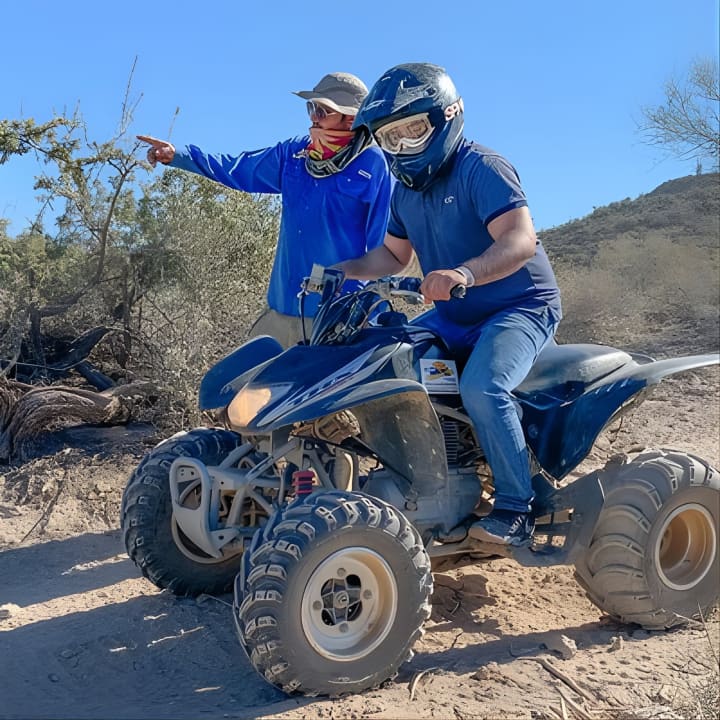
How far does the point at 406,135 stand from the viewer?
383cm

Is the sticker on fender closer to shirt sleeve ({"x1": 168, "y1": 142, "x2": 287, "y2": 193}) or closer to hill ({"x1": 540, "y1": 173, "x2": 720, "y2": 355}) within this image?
shirt sleeve ({"x1": 168, "y1": 142, "x2": 287, "y2": 193})

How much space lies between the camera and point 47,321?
853cm

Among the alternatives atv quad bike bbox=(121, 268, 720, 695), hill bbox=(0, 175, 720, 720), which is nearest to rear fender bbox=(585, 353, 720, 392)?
atv quad bike bbox=(121, 268, 720, 695)

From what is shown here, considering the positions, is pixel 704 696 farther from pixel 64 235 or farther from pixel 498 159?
pixel 64 235

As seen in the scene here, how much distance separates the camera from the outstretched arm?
14.6 feet

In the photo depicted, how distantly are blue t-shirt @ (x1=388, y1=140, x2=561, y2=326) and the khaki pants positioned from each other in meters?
1.12

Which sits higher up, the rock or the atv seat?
the atv seat

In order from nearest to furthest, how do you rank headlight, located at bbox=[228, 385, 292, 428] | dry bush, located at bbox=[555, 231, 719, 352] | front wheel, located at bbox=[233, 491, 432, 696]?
1. front wheel, located at bbox=[233, 491, 432, 696]
2. headlight, located at bbox=[228, 385, 292, 428]
3. dry bush, located at bbox=[555, 231, 719, 352]

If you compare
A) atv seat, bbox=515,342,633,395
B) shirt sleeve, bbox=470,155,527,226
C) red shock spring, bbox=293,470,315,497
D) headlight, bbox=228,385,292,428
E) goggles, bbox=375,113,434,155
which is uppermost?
goggles, bbox=375,113,434,155

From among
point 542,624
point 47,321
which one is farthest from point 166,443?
point 47,321

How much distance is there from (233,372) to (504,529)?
1.38 meters

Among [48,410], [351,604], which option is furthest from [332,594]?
[48,410]

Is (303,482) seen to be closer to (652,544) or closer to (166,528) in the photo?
(166,528)

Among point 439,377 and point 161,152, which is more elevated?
point 161,152
